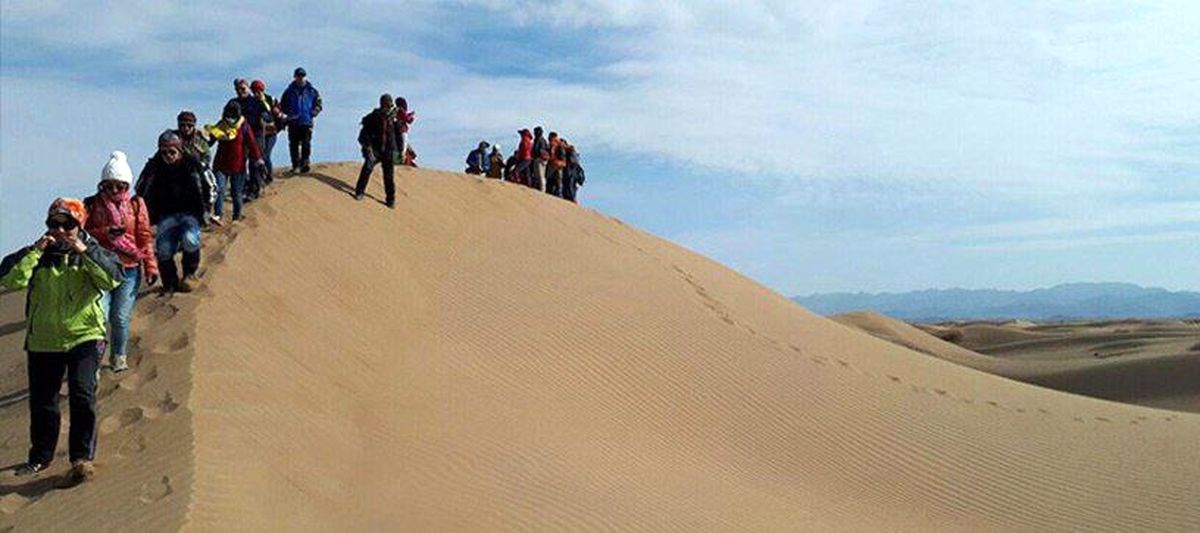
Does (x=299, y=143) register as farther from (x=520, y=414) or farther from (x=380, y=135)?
(x=520, y=414)

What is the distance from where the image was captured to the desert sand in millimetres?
6312

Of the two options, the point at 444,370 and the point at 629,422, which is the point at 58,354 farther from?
the point at 629,422

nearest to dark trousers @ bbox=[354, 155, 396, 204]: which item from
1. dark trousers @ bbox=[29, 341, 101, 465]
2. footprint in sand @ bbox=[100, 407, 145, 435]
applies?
footprint in sand @ bbox=[100, 407, 145, 435]

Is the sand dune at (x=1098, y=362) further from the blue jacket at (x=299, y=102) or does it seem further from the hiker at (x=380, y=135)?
the blue jacket at (x=299, y=102)

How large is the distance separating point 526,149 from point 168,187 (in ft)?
33.6

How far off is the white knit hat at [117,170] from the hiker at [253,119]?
4127mm

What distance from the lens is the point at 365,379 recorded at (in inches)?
332

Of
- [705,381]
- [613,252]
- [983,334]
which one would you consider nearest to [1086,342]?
[983,334]

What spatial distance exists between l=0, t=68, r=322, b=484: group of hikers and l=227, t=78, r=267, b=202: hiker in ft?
3.06

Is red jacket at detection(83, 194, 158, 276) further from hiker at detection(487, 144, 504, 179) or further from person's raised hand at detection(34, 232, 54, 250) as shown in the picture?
hiker at detection(487, 144, 504, 179)

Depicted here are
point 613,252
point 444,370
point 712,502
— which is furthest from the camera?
point 613,252

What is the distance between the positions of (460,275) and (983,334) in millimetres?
31816

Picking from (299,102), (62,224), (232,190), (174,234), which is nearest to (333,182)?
(299,102)

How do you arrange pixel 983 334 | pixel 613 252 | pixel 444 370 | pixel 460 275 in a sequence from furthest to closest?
pixel 983 334 < pixel 613 252 < pixel 460 275 < pixel 444 370
